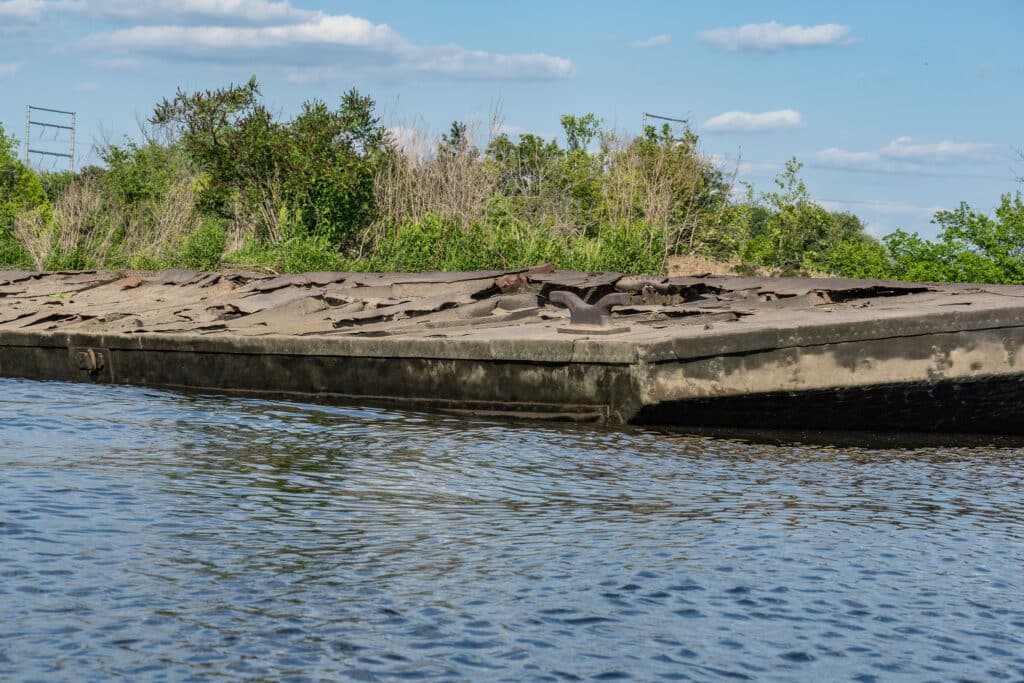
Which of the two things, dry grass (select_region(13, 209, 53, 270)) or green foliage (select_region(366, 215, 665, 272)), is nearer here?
green foliage (select_region(366, 215, 665, 272))

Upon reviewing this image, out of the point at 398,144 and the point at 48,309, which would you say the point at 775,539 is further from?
the point at 398,144

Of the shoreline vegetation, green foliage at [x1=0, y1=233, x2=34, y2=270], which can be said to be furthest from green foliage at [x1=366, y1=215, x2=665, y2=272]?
green foliage at [x1=0, y1=233, x2=34, y2=270]

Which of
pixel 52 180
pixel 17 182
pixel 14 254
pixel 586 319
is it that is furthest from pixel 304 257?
pixel 52 180

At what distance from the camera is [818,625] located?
407cm

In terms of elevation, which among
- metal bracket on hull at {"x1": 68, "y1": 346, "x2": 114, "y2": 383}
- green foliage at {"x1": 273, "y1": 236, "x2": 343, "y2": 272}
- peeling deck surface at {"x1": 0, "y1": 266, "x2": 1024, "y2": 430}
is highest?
green foliage at {"x1": 273, "y1": 236, "x2": 343, "y2": 272}

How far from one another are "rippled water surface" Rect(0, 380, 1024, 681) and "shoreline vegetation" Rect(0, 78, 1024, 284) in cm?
1006

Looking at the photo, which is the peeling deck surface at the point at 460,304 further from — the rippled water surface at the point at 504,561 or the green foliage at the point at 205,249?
the green foliage at the point at 205,249

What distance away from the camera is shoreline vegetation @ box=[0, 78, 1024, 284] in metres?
17.7

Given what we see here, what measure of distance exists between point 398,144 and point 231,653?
2039cm

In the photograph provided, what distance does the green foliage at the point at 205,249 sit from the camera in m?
21.7

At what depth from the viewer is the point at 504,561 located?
4836 millimetres

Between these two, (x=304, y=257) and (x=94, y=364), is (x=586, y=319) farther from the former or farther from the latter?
(x=304, y=257)

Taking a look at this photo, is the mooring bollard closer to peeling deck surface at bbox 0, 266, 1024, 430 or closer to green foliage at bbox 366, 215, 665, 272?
peeling deck surface at bbox 0, 266, 1024, 430

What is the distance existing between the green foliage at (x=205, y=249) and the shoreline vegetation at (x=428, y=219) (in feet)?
0.13
